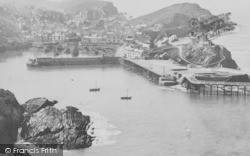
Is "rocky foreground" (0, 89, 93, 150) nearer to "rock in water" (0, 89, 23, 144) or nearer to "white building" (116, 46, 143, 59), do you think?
"rock in water" (0, 89, 23, 144)

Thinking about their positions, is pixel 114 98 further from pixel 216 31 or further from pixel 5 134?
pixel 216 31

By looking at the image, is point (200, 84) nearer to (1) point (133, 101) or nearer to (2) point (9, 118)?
(1) point (133, 101)

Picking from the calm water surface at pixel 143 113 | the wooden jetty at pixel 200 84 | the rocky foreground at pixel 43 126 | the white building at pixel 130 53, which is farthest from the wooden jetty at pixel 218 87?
the white building at pixel 130 53

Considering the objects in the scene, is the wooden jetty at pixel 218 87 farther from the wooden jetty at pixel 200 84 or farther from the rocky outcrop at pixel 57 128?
the rocky outcrop at pixel 57 128

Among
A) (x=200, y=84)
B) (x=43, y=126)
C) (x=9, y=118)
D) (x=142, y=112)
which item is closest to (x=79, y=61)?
(x=200, y=84)

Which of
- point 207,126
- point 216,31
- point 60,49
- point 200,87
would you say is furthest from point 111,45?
point 207,126

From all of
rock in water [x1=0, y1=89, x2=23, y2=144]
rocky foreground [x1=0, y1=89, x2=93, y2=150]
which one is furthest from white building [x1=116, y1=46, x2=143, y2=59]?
rocky foreground [x1=0, y1=89, x2=93, y2=150]

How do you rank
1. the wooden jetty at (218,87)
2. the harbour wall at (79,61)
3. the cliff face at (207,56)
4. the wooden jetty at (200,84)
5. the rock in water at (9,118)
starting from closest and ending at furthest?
the rock in water at (9,118) < the wooden jetty at (218,87) < the wooden jetty at (200,84) < the cliff face at (207,56) < the harbour wall at (79,61)
